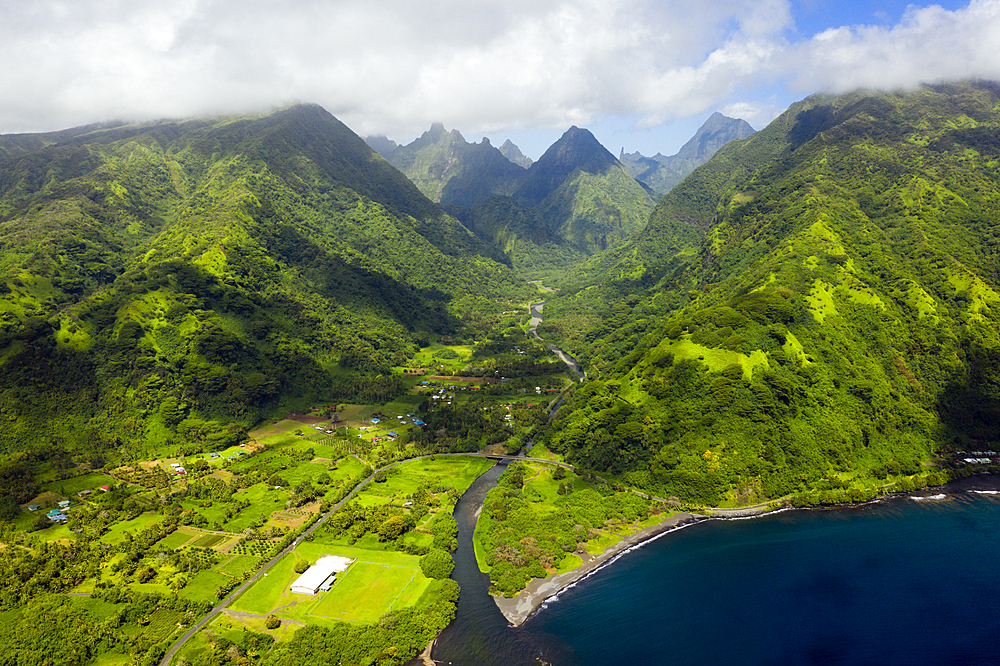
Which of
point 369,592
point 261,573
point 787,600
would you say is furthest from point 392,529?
point 787,600

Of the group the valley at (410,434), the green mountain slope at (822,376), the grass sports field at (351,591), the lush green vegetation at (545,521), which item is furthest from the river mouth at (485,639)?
the green mountain slope at (822,376)

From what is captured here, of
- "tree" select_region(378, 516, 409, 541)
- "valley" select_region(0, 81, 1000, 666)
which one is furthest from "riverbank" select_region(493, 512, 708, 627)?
"tree" select_region(378, 516, 409, 541)

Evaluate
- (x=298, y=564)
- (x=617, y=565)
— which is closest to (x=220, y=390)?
(x=298, y=564)

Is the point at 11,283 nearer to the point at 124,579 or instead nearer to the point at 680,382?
the point at 124,579

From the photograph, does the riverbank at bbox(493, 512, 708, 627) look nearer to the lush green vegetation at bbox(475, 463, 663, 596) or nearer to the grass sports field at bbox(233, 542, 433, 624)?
the lush green vegetation at bbox(475, 463, 663, 596)

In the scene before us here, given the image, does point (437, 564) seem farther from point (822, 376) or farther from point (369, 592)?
point (822, 376)

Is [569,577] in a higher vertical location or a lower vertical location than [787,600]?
higher
